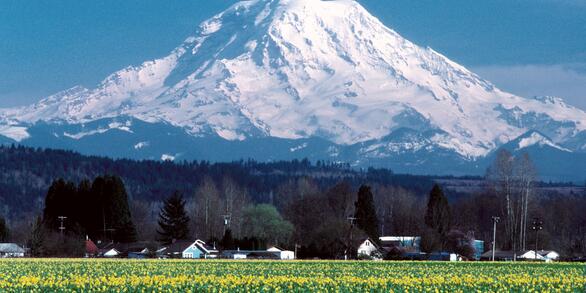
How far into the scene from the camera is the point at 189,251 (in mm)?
122312

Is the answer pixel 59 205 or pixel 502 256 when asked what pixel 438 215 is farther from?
pixel 59 205

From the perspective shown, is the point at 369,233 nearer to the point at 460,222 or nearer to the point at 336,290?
the point at 460,222

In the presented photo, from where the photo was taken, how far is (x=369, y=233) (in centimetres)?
13625

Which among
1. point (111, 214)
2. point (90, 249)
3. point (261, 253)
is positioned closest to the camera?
point (261, 253)

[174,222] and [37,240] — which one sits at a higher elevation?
[174,222]

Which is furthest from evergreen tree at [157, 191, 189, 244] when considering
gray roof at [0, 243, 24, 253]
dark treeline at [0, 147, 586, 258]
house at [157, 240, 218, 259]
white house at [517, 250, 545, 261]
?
white house at [517, 250, 545, 261]

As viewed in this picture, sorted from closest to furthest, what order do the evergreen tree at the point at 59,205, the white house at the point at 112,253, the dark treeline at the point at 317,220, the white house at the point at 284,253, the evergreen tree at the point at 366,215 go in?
Answer: 1. the white house at the point at 284,253
2. the white house at the point at 112,253
3. the dark treeline at the point at 317,220
4. the evergreen tree at the point at 59,205
5. the evergreen tree at the point at 366,215

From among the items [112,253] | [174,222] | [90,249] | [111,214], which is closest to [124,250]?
[112,253]

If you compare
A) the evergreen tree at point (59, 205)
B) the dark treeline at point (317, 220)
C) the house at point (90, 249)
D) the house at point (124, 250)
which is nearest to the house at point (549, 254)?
the dark treeline at point (317, 220)

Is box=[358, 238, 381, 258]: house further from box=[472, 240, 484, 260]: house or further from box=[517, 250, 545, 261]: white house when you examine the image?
box=[517, 250, 545, 261]: white house

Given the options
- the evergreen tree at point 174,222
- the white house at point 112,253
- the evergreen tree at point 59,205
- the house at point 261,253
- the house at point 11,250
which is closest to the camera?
the house at point 261,253

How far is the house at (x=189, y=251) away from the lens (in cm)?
12075

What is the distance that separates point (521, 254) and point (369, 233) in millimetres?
18857

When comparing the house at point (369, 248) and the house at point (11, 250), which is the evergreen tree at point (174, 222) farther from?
the house at point (369, 248)
